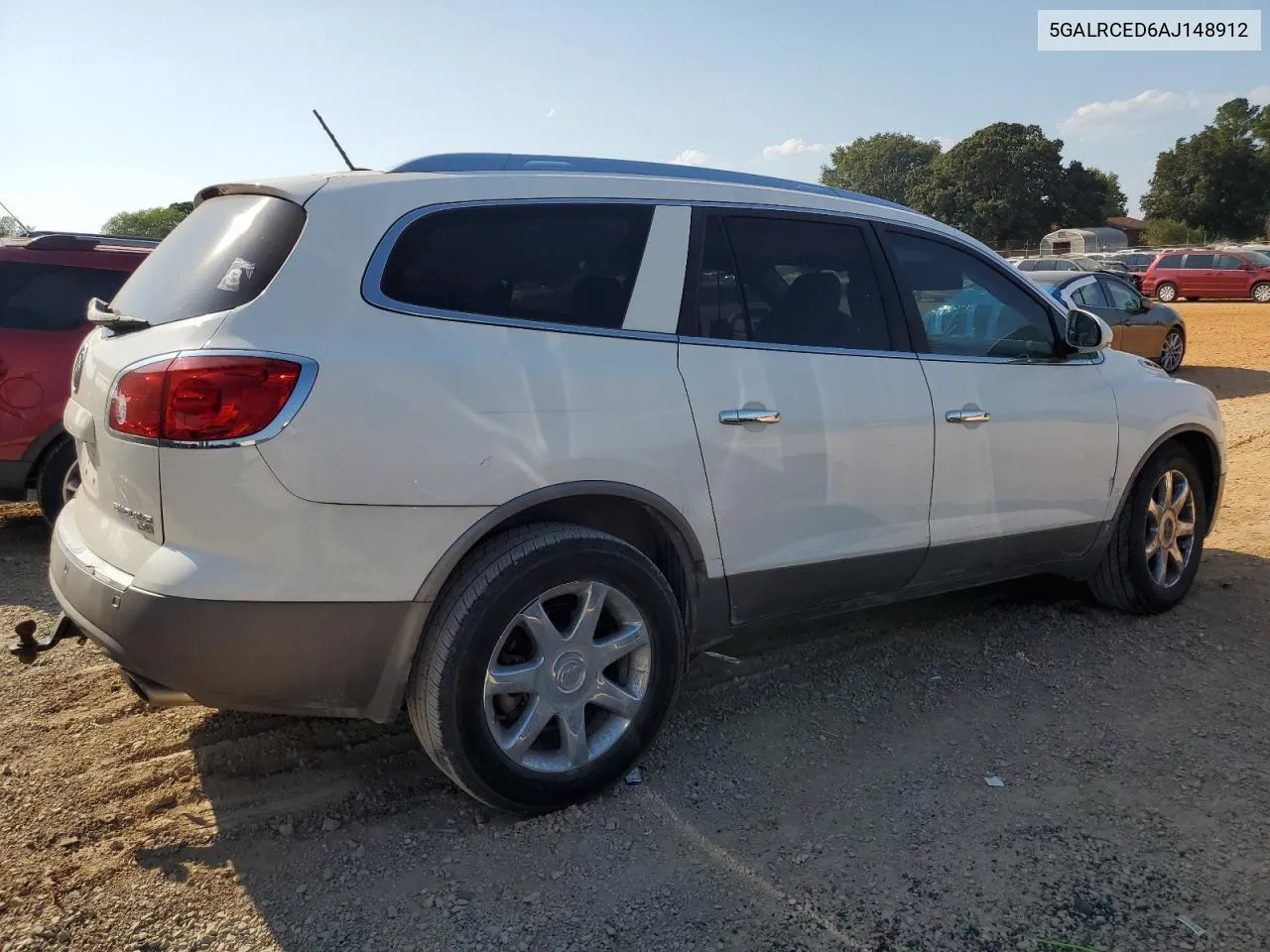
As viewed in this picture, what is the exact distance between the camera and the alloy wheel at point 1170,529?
4.76 metres

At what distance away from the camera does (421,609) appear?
108 inches

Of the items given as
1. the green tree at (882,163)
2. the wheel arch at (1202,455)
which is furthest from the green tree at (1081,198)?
the wheel arch at (1202,455)

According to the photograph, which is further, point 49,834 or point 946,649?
point 946,649

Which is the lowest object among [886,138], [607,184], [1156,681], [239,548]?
[1156,681]

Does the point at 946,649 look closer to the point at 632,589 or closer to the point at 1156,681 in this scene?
the point at 1156,681

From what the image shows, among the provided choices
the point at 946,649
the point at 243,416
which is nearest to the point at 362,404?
the point at 243,416

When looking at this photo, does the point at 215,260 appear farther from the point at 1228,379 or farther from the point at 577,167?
the point at 1228,379

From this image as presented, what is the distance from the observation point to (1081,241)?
189ft

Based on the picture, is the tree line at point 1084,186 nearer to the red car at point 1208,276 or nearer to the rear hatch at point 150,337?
the red car at point 1208,276

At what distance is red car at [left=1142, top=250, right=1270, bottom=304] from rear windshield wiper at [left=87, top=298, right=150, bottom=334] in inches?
1195

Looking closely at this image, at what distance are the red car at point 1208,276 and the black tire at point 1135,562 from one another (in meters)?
27.1

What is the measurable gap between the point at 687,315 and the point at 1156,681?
2.48 m

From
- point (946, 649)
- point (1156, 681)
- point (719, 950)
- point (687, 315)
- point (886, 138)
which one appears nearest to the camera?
point (719, 950)

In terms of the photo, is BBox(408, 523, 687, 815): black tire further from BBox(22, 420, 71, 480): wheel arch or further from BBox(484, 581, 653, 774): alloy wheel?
BBox(22, 420, 71, 480): wheel arch
